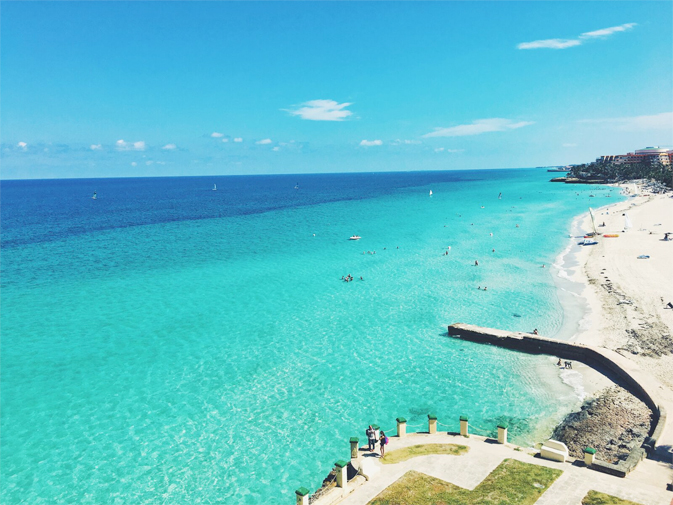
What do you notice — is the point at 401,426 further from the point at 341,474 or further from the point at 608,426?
the point at 608,426

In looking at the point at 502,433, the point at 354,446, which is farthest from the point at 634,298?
the point at 354,446

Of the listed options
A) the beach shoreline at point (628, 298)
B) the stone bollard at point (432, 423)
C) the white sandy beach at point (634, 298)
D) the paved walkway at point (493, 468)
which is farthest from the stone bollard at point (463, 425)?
the beach shoreline at point (628, 298)

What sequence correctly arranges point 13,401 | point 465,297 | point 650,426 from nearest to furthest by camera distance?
point 650,426, point 13,401, point 465,297

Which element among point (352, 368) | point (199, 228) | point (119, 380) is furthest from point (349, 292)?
point (199, 228)

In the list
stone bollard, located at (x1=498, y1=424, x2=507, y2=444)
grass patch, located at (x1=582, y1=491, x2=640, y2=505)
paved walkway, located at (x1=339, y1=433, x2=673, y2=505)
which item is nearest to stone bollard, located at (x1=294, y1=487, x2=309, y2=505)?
paved walkway, located at (x1=339, y1=433, x2=673, y2=505)

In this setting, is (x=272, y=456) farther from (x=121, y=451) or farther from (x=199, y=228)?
(x=199, y=228)

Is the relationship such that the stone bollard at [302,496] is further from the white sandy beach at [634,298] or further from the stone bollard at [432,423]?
the white sandy beach at [634,298]
